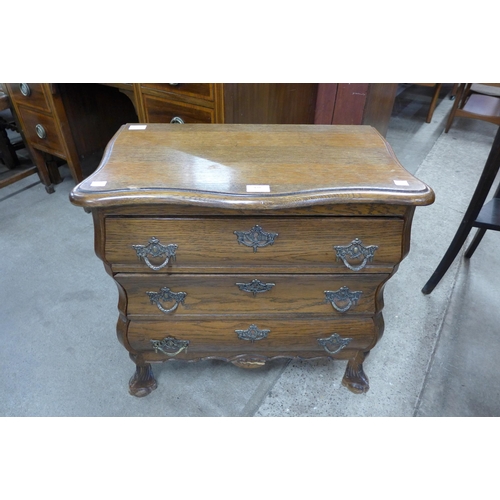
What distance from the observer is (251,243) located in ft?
3.16

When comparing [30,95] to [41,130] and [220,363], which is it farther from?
[220,363]

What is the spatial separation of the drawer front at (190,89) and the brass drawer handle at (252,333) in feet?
2.89

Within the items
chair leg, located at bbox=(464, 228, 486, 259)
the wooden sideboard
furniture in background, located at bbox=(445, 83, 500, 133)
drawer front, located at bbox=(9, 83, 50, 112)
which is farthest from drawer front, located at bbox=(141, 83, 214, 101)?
furniture in background, located at bbox=(445, 83, 500, 133)

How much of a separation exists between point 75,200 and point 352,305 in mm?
782

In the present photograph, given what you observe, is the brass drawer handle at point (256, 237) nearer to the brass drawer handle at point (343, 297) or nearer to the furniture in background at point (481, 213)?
the brass drawer handle at point (343, 297)

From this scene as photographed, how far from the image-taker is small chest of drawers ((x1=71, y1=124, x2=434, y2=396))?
894 millimetres

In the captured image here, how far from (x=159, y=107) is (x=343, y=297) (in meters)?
1.14

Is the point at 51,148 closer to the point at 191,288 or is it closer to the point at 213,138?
the point at 213,138

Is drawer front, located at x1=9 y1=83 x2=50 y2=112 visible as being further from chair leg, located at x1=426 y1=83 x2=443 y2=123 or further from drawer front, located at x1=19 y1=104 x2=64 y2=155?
chair leg, located at x1=426 y1=83 x2=443 y2=123

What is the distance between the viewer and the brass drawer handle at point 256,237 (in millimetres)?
950

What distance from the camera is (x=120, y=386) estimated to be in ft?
4.70

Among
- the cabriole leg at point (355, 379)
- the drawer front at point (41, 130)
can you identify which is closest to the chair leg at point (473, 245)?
the cabriole leg at point (355, 379)

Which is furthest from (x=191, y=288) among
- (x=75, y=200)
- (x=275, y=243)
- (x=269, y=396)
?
(x=269, y=396)

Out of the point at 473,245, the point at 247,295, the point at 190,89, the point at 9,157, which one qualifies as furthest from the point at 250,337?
the point at 9,157
